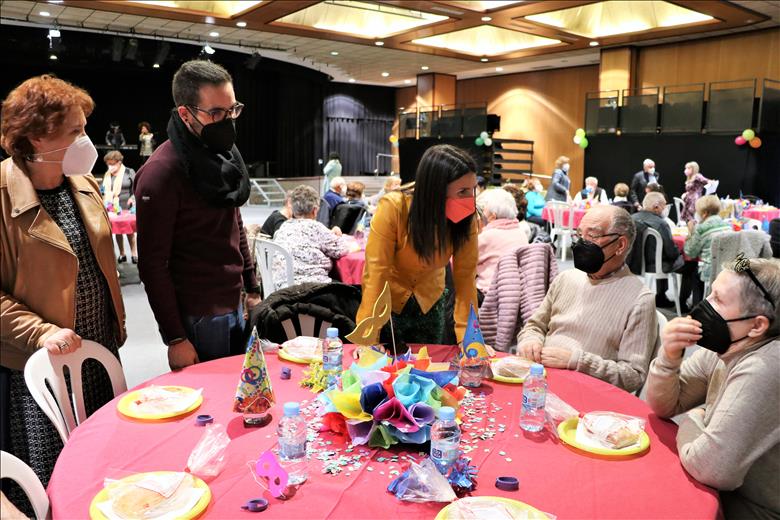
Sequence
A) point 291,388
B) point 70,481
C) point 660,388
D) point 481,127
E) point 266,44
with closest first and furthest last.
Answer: point 70,481 < point 660,388 < point 291,388 < point 266,44 < point 481,127

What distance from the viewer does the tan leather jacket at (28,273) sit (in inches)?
70.6

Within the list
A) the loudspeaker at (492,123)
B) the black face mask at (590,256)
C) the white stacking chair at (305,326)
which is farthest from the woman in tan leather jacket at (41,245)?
the loudspeaker at (492,123)

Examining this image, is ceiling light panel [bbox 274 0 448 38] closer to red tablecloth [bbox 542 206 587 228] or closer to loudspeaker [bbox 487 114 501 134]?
loudspeaker [bbox 487 114 501 134]

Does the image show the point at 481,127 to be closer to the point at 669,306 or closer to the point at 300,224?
the point at 669,306

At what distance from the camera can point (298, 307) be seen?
2613 millimetres

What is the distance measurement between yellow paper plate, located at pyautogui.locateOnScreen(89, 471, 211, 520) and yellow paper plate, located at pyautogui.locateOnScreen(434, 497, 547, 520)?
0.48 meters

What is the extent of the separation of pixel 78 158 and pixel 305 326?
1130 millimetres

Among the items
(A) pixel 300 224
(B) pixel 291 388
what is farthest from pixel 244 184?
(A) pixel 300 224

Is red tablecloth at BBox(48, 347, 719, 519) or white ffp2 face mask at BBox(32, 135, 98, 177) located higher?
white ffp2 face mask at BBox(32, 135, 98, 177)

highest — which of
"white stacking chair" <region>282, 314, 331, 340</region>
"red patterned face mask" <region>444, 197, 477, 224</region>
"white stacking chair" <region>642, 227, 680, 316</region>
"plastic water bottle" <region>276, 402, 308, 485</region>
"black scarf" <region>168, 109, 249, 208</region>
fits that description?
"black scarf" <region>168, 109, 249, 208</region>

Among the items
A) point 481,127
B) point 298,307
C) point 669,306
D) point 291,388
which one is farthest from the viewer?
point 481,127

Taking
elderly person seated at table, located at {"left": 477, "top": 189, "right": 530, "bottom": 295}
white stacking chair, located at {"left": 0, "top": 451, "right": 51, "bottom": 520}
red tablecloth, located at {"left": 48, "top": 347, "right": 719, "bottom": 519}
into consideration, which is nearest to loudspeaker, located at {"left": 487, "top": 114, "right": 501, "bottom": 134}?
elderly person seated at table, located at {"left": 477, "top": 189, "right": 530, "bottom": 295}

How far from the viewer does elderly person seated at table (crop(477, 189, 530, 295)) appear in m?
3.87

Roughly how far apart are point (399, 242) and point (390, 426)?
3.20 feet
